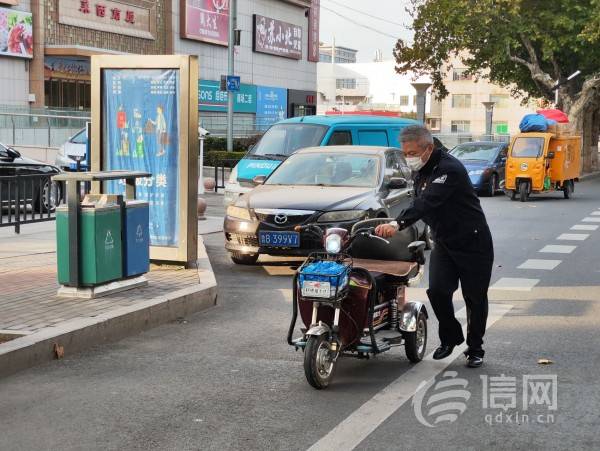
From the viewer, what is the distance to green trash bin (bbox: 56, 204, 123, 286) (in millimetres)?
8469

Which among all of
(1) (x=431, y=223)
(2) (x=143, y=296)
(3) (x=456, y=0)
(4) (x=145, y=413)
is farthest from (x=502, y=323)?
(3) (x=456, y=0)

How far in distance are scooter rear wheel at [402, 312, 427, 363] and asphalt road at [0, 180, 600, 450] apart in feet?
0.27

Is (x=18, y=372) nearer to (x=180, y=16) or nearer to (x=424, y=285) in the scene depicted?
(x=424, y=285)

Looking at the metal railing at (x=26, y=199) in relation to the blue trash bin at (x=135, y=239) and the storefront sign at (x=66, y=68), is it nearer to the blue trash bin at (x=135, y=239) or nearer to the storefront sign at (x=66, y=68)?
the blue trash bin at (x=135, y=239)

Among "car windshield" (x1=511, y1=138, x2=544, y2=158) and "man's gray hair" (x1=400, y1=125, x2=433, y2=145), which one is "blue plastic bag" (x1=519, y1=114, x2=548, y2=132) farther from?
"man's gray hair" (x1=400, y1=125, x2=433, y2=145)

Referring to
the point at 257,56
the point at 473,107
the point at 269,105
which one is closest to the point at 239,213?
the point at 257,56

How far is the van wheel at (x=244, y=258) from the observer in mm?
12172

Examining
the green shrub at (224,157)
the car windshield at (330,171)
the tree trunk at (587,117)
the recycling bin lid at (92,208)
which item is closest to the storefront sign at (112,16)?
the green shrub at (224,157)

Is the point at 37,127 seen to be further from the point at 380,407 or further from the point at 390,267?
the point at 380,407

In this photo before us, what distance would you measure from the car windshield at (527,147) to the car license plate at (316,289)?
20160mm

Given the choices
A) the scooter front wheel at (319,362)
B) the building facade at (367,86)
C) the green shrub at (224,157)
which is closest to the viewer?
the scooter front wheel at (319,362)

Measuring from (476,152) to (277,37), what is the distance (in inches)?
1378

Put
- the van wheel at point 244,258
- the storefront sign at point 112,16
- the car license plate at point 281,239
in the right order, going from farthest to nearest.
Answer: the storefront sign at point 112,16 < the van wheel at point 244,258 < the car license plate at point 281,239

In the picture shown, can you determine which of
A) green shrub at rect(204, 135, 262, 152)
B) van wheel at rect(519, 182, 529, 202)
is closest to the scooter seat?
van wheel at rect(519, 182, 529, 202)
